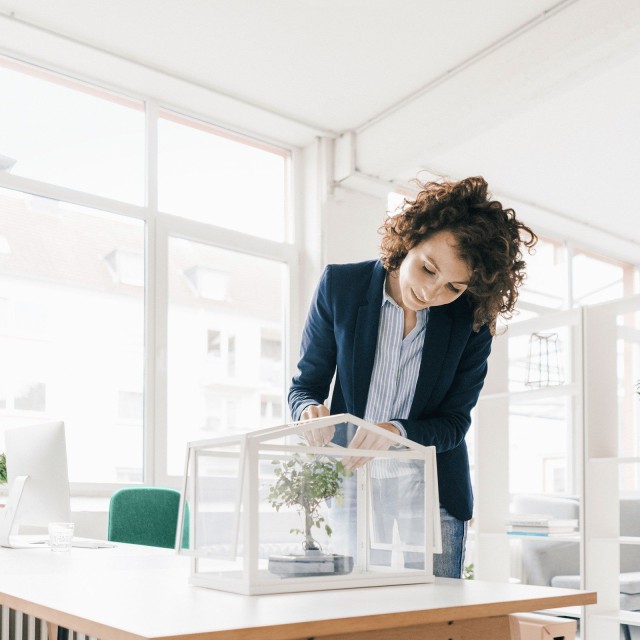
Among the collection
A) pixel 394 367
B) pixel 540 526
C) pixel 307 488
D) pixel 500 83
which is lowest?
pixel 540 526

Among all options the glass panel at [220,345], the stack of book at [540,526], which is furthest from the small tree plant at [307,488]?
the glass panel at [220,345]

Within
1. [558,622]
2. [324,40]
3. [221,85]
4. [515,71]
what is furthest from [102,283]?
[558,622]

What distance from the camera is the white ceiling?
397cm

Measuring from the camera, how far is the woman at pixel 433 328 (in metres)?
1.74

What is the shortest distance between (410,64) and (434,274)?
3026mm

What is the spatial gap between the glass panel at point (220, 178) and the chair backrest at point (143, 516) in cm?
212

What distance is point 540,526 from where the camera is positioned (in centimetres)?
392

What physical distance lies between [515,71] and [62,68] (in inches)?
91.6

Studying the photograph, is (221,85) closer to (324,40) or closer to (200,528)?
(324,40)

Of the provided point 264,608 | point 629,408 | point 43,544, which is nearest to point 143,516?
point 43,544

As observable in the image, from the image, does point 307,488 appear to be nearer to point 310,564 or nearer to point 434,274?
point 310,564

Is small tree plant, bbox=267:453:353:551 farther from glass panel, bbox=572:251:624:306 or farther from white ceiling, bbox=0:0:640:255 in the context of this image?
glass panel, bbox=572:251:624:306

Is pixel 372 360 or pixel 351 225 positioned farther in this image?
pixel 351 225

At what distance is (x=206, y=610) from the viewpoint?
113 centimetres
